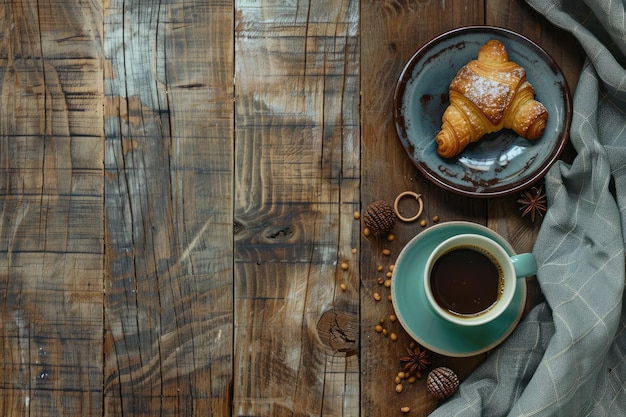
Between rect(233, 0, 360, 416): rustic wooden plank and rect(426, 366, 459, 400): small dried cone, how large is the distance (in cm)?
17

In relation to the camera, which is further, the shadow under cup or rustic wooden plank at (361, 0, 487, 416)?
rustic wooden plank at (361, 0, 487, 416)

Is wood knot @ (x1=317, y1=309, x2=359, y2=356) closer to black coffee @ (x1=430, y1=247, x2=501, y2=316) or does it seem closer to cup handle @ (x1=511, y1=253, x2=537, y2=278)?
black coffee @ (x1=430, y1=247, x2=501, y2=316)

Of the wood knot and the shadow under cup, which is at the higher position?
the shadow under cup

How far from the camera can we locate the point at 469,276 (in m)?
1.26

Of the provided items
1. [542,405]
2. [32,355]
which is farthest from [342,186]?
[32,355]

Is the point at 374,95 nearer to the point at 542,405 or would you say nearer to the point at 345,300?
the point at 345,300

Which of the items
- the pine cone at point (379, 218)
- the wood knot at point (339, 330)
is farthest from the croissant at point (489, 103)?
the wood knot at point (339, 330)

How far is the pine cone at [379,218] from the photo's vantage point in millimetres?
1296

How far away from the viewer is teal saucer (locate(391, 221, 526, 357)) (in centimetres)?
128

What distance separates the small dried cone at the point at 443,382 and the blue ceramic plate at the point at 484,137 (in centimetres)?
32

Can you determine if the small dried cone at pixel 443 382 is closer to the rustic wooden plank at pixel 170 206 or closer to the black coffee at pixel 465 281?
the black coffee at pixel 465 281

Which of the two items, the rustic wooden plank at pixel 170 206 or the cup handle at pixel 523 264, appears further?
the rustic wooden plank at pixel 170 206

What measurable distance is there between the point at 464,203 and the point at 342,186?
0.23 metres

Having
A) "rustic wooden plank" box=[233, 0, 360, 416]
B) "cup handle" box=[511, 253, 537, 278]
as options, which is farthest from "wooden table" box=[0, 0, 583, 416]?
"cup handle" box=[511, 253, 537, 278]
